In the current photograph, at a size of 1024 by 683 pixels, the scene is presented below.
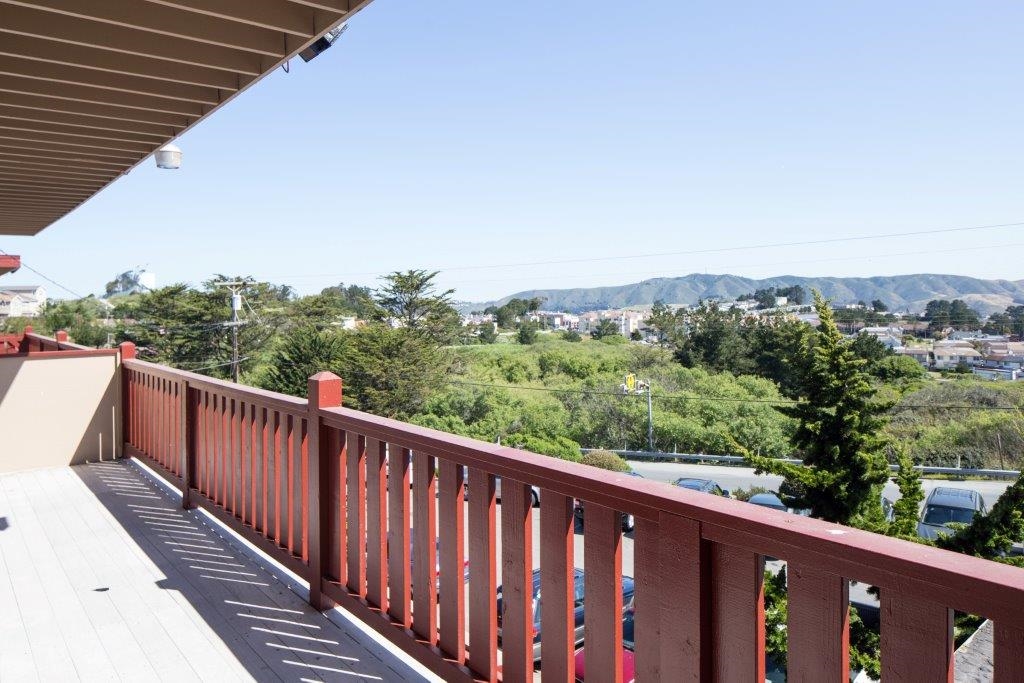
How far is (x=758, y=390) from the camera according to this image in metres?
38.3

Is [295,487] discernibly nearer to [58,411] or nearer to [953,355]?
[58,411]

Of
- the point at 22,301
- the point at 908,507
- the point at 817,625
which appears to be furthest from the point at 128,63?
the point at 22,301

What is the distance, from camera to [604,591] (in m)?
1.33

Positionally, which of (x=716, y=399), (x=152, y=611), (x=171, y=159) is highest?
(x=171, y=159)

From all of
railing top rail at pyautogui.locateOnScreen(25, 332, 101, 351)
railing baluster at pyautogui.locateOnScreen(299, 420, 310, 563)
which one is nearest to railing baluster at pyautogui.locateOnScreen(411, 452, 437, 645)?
railing baluster at pyautogui.locateOnScreen(299, 420, 310, 563)

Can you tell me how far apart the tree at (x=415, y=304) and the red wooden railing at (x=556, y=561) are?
3887 centimetres

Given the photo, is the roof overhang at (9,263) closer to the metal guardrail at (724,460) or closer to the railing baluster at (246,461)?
the railing baluster at (246,461)

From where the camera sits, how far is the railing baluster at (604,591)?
1310mm

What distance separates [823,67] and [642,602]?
55822mm

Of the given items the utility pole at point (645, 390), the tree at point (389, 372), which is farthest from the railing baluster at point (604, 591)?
the tree at point (389, 372)

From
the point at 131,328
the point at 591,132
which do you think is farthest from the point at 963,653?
the point at 591,132

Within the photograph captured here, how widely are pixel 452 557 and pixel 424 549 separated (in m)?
0.14

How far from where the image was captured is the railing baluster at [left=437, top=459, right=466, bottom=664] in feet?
5.69

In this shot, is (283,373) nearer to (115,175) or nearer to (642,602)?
(115,175)
